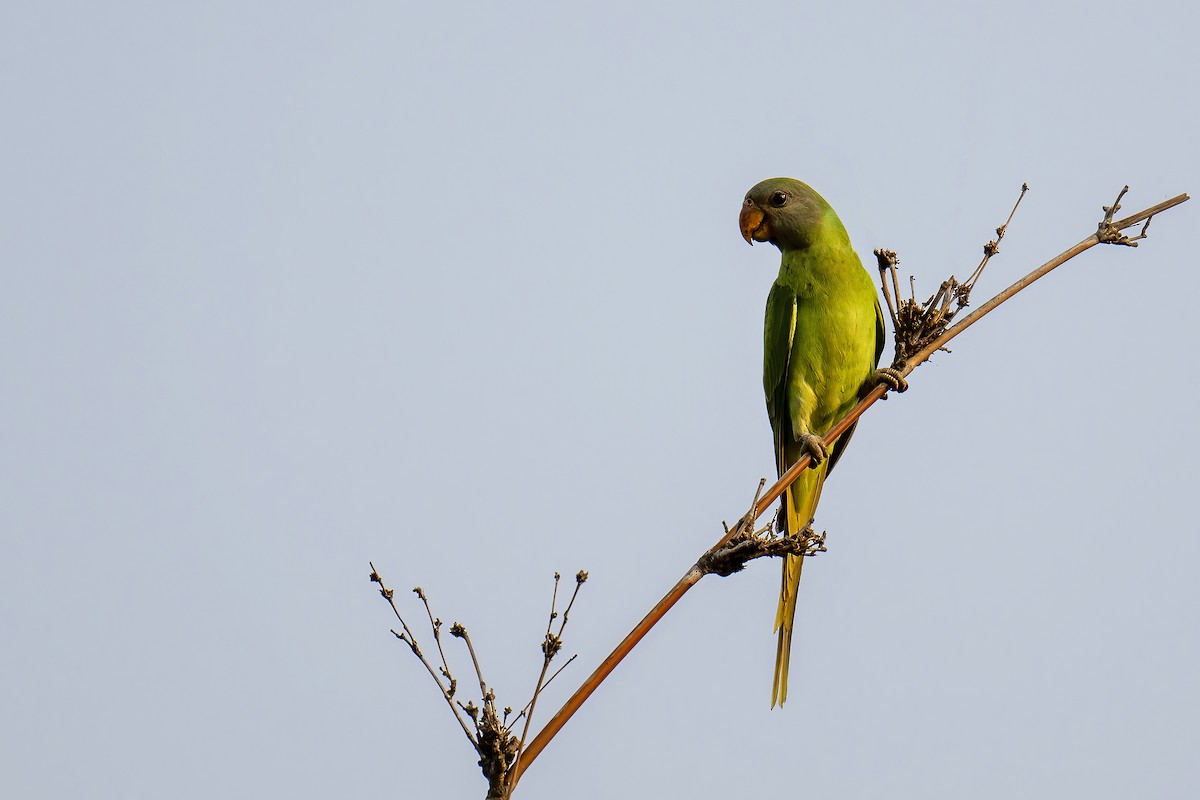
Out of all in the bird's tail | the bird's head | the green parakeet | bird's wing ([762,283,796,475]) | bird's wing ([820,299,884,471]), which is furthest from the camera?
bird's wing ([820,299,884,471])

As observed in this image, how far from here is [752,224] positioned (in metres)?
6.43

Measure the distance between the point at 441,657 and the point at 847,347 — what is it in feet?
12.4

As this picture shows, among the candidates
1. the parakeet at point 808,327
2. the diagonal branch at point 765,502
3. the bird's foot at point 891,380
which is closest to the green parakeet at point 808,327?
the parakeet at point 808,327

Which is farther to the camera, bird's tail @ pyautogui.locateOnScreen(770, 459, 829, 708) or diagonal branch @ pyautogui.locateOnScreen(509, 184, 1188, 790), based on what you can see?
bird's tail @ pyautogui.locateOnScreen(770, 459, 829, 708)

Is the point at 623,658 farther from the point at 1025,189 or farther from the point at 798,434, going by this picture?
the point at 798,434

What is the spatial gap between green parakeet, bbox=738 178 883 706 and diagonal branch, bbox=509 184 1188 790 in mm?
1607

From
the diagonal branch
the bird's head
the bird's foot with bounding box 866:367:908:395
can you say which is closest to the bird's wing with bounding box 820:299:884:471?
the bird's head

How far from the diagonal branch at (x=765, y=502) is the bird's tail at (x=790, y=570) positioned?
0.49m

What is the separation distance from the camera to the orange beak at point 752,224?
6.41m

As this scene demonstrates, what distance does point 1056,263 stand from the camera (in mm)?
3697

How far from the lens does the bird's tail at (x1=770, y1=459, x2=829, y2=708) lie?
14.5 ft

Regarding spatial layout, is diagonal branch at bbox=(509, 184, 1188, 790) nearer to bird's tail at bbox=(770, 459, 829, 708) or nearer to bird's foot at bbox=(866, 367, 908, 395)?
bird's foot at bbox=(866, 367, 908, 395)

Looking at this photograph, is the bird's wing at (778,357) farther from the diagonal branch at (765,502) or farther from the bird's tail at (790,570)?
the diagonal branch at (765,502)

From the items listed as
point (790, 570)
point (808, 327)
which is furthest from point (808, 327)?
point (790, 570)
